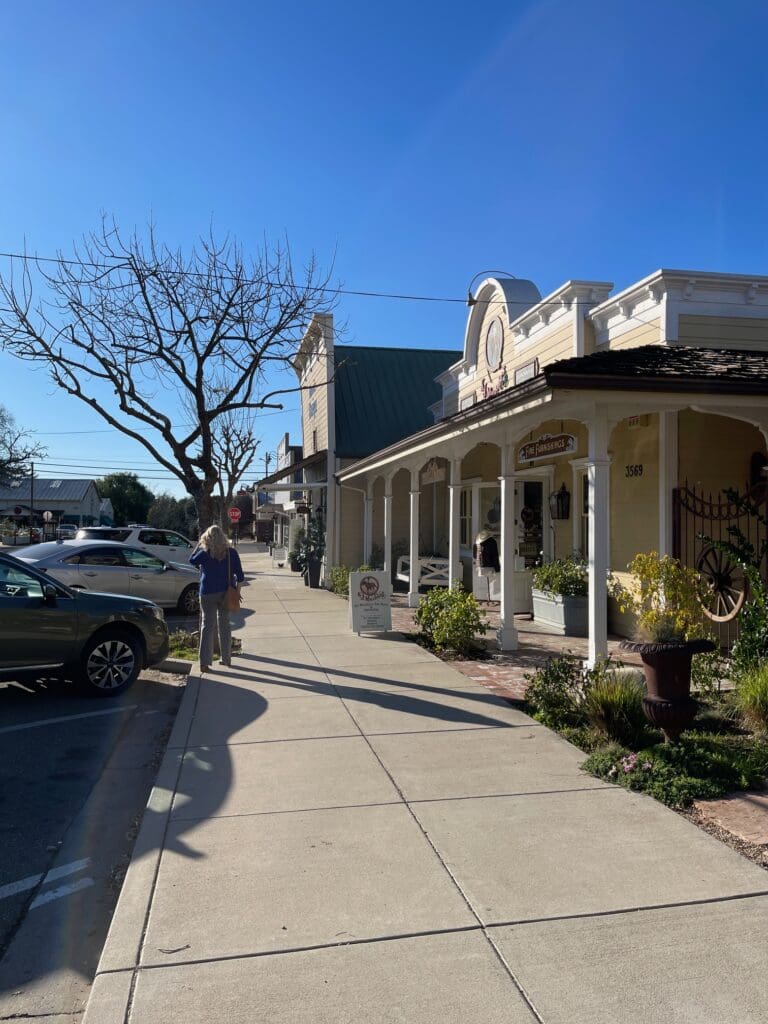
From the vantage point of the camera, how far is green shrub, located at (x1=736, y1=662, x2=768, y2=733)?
625 cm

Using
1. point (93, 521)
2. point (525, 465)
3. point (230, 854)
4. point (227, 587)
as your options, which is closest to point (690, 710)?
point (230, 854)

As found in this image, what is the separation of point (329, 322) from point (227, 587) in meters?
12.0

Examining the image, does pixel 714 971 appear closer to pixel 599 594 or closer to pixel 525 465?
pixel 599 594

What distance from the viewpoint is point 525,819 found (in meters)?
4.80

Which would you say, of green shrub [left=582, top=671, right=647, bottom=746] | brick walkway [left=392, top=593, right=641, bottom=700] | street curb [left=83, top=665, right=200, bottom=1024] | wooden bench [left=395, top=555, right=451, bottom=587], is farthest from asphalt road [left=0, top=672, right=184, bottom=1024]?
wooden bench [left=395, top=555, right=451, bottom=587]

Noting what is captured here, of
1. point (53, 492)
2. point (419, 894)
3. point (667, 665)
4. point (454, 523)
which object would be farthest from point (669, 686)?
point (53, 492)

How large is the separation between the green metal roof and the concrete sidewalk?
15773mm

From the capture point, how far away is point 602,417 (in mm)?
7902

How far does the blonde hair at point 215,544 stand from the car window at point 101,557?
5.59 m

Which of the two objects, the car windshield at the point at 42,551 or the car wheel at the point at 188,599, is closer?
the car windshield at the point at 42,551

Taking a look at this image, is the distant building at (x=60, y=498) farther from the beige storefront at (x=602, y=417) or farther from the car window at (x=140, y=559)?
the beige storefront at (x=602, y=417)

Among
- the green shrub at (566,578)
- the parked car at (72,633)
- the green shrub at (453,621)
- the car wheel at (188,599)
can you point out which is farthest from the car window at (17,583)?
the car wheel at (188,599)

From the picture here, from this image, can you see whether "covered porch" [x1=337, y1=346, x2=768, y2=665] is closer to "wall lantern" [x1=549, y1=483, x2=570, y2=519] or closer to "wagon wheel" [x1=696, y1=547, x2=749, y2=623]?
"wall lantern" [x1=549, y1=483, x2=570, y2=519]

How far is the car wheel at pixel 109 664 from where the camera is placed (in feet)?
27.5
